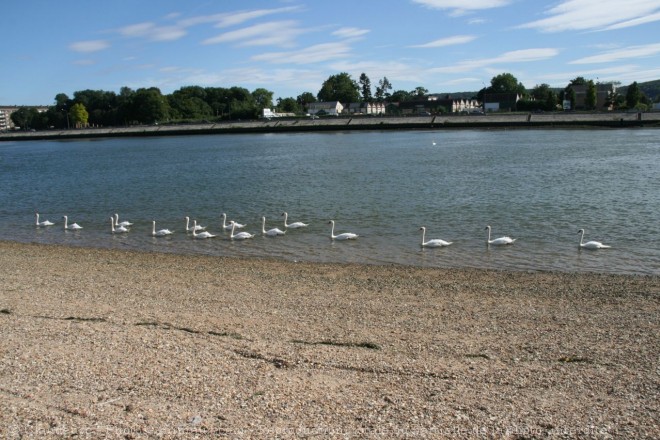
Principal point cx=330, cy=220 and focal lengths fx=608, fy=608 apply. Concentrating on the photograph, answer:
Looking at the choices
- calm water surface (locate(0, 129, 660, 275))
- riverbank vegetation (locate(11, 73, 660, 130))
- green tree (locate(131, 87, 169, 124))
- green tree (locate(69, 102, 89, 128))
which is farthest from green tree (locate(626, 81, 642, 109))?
green tree (locate(69, 102, 89, 128))

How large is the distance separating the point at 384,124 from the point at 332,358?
119197 millimetres

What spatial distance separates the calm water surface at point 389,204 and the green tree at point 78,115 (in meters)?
123

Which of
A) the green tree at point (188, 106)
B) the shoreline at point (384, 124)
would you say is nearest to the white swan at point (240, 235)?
the shoreline at point (384, 124)

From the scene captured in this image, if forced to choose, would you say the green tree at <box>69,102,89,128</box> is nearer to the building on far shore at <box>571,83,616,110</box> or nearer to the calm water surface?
the calm water surface

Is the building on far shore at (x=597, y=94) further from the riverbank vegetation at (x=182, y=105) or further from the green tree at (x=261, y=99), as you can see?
the green tree at (x=261, y=99)

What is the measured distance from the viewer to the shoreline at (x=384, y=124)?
10212 cm

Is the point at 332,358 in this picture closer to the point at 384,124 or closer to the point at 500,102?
the point at 384,124

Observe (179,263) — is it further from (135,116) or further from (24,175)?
(135,116)

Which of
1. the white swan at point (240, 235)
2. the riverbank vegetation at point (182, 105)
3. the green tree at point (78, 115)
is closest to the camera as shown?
the white swan at point (240, 235)

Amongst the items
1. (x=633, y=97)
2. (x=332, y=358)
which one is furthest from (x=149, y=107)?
(x=332, y=358)

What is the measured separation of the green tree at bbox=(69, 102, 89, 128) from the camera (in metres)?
178

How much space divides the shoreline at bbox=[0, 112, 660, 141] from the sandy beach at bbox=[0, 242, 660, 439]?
3808 inches

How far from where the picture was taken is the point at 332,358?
9375 millimetres

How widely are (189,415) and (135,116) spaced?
17540cm
